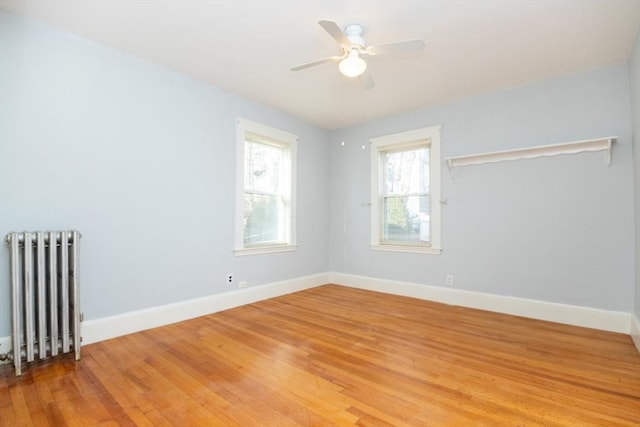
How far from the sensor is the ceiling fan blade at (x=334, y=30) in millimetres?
2031

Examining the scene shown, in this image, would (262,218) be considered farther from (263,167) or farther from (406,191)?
(406,191)

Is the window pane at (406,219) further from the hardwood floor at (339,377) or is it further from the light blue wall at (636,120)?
the light blue wall at (636,120)

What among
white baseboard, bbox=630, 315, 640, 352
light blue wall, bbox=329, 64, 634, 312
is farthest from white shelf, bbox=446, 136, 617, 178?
white baseboard, bbox=630, 315, 640, 352

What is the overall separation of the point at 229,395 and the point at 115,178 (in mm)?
2179

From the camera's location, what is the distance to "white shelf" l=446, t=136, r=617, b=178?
3.11m

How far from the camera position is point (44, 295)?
2.26m

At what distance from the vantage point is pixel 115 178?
9.43ft

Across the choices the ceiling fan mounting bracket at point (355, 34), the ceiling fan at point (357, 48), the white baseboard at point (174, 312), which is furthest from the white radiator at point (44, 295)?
the ceiling fan mounting bracket at point (355, 34)

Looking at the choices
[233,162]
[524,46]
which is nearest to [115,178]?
[233,162]

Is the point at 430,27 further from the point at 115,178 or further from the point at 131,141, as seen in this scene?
the point at 115,178

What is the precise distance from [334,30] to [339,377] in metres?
2.37

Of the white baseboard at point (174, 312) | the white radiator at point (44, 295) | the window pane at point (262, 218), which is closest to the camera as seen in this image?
the white radiator at point (44, 295)

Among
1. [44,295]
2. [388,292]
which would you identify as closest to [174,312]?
[44,295]

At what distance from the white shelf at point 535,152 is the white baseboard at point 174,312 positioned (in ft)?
9.43
